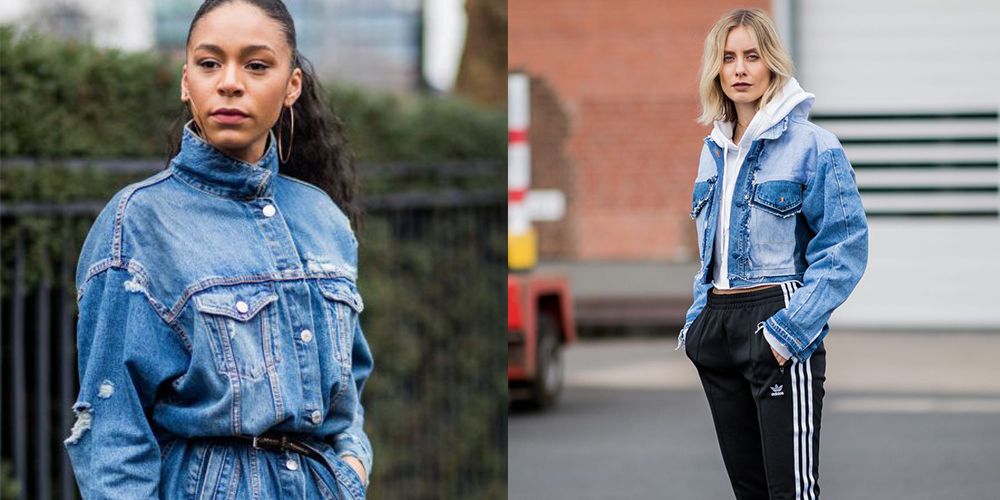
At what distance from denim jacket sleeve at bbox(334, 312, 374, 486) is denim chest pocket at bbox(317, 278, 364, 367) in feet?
0.50

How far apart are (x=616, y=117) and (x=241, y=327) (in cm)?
1407

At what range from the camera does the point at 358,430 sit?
2838mm

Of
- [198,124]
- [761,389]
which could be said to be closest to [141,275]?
[198,124]

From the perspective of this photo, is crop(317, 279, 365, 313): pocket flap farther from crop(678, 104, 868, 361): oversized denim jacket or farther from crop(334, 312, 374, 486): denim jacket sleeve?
crop(678, 104, 868, 361): oversized denim jacket

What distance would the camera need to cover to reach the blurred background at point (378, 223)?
5457 mm

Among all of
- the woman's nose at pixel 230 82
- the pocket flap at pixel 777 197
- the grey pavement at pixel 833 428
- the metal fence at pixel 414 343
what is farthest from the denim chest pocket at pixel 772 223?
the grey pavement at pixel 833 428

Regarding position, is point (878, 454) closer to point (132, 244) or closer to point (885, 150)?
point (885, 150)

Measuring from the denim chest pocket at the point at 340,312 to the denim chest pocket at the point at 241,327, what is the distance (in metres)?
0.14

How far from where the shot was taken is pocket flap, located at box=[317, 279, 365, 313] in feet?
8.79

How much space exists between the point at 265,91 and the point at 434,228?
558 cm

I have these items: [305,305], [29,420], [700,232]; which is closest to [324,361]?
[305,305]

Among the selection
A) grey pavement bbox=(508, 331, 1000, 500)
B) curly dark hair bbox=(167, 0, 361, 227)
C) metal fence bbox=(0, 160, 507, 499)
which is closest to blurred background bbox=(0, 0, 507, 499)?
metal fence bbox=(0, 160, 507, 499)

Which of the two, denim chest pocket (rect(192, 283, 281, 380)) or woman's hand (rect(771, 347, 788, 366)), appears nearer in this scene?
denim chest pocket (rect(192, 283, 281, 380))

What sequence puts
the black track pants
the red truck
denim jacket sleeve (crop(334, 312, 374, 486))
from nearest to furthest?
denim jacket sleeve (crop(334, 312, 374, 486)), the black track pants, the red truck
